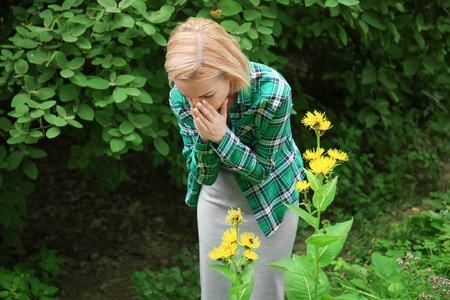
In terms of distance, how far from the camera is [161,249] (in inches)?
144

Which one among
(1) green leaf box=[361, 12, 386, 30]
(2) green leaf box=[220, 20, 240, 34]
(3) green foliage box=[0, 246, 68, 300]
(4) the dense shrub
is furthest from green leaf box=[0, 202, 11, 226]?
(1) green leaf box=[361, 12, 386, 30]

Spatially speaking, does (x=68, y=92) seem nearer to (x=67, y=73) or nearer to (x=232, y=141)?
(x=67, y=73)

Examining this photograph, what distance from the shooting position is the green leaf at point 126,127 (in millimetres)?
2430

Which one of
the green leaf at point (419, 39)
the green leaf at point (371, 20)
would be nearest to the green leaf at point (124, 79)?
the green leaf at point (371, 20)

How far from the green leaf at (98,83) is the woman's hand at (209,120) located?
2.83 feet

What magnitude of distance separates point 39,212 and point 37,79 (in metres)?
1.66

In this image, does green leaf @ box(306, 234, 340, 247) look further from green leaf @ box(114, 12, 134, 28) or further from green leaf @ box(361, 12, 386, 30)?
green leaf @ box(361, 12, 386, 30)

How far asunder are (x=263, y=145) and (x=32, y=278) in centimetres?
165

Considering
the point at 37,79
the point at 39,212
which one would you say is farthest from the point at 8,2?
the point at 39,212

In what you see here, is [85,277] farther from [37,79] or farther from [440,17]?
[440,17]

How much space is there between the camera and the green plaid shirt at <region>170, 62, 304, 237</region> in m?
1.73

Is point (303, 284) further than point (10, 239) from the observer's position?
No

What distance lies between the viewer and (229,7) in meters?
2.43

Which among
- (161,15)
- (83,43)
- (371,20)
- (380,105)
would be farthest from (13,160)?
(380,105)
